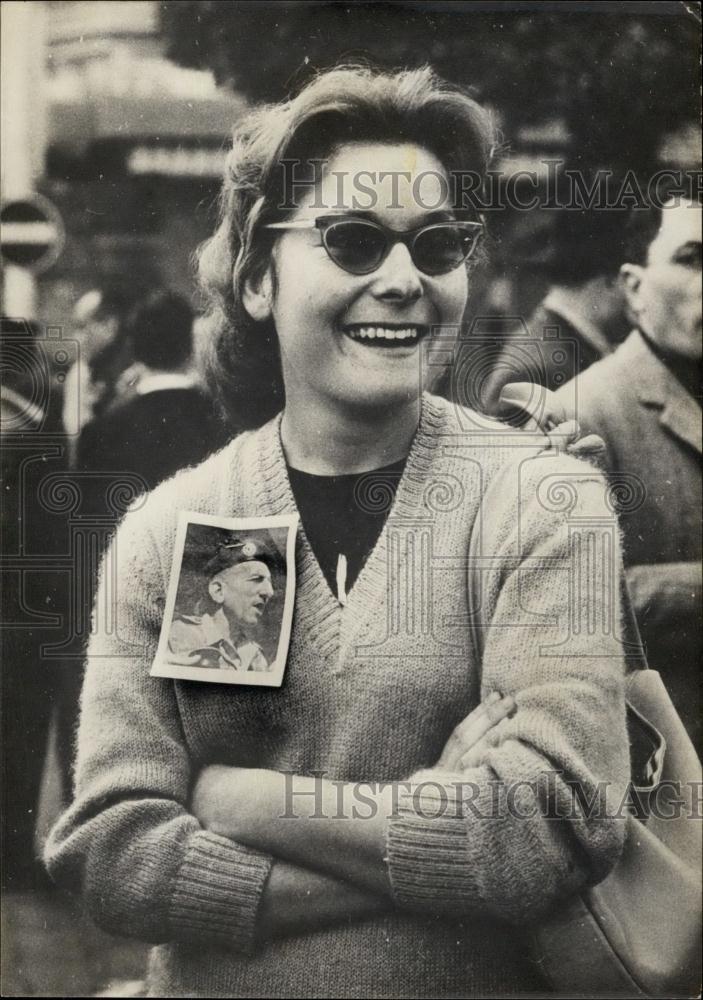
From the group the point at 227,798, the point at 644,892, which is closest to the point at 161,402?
the point at 227,798

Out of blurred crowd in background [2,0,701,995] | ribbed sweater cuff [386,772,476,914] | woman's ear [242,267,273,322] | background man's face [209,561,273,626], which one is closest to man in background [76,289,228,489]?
blurred crowd in background [2,0,701,995]

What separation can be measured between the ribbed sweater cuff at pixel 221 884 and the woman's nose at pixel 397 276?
3.46 feet

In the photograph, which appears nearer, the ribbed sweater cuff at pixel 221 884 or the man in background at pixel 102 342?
the ribbed sweater cuff at pixel 221 884

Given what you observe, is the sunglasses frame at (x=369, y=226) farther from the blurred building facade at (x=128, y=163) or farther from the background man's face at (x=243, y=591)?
the background man's face at (x=243, y=591)

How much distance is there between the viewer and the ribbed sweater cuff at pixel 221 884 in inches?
76.9

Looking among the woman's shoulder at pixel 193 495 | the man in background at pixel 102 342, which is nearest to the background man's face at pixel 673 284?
the woman's shoulder at pixel 193 495

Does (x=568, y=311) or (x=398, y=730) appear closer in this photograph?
(x=398, y=730)

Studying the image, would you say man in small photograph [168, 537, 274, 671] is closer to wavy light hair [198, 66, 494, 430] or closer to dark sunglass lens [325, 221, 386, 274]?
wavy light hair [198, 66, 494, 430]

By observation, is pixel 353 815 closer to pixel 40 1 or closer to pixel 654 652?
pixel 654 652

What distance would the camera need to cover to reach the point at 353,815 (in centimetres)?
197

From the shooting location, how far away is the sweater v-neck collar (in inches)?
79.3

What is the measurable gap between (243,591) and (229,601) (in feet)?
0.11

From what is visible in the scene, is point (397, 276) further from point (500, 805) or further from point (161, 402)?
point (500, 805)

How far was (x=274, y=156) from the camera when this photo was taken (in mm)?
2059
